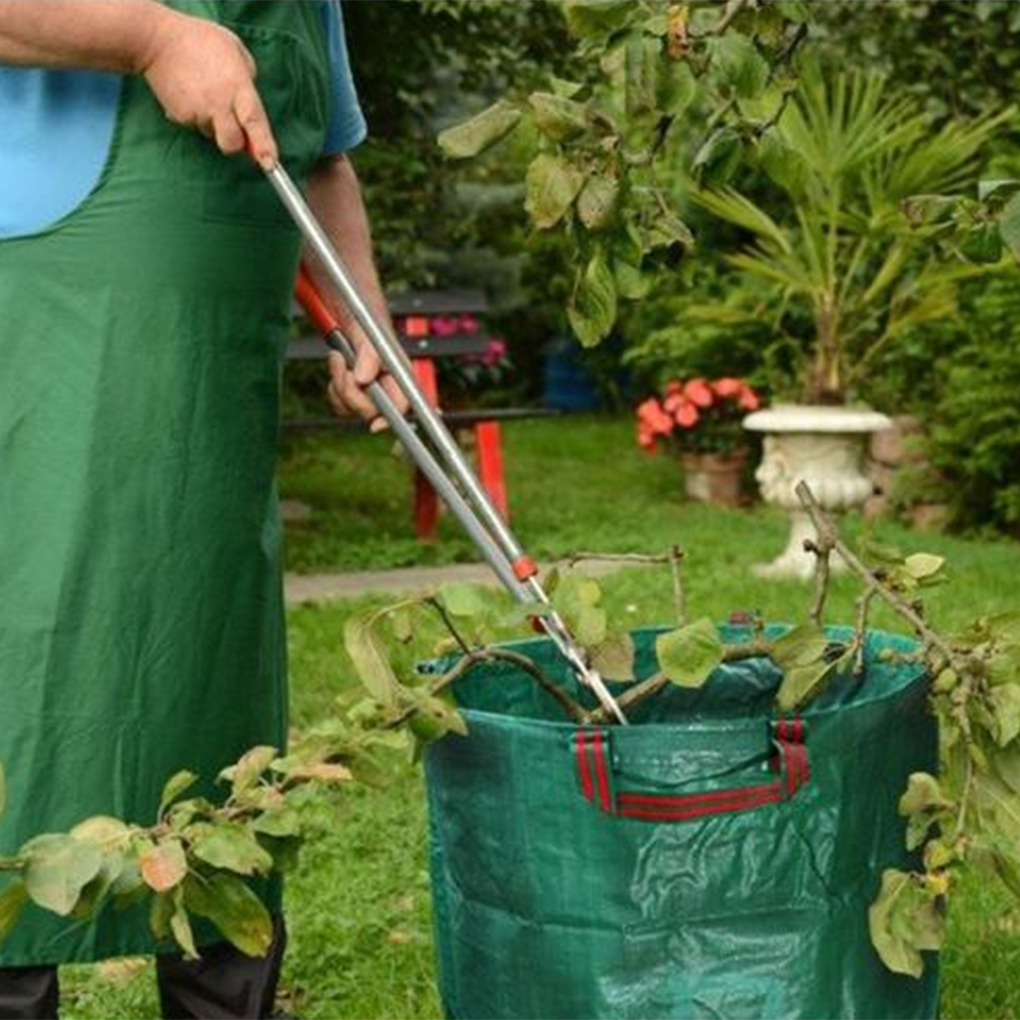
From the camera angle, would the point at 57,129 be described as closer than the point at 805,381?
Yes

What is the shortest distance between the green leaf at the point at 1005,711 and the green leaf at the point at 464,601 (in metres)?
0.47

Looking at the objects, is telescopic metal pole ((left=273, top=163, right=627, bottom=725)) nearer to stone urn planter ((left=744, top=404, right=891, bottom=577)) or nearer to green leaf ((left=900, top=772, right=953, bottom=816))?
green leaf ((left=900, top=772, right=953, bottom=816))

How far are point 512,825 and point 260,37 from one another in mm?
871

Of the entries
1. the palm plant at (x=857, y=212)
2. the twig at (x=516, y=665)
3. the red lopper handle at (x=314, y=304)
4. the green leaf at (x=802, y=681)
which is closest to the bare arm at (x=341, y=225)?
the red lopper handle at (x=314, y=304)

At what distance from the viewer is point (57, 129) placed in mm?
2412

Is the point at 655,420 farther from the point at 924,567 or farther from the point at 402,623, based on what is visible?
the point at 402,623

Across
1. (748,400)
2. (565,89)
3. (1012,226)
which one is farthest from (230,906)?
(748,400)

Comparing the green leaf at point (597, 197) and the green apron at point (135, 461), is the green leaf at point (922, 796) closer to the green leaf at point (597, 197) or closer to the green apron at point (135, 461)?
the green leaf at point (597, 197)

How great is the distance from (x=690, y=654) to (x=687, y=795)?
0.42 feet

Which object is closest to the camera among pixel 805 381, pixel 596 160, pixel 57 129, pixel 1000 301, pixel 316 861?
pixel 596 160

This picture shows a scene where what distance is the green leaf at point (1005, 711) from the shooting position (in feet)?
6.95

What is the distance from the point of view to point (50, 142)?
7.91ft

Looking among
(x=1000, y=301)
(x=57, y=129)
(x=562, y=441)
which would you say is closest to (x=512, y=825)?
(x=57, y=129)

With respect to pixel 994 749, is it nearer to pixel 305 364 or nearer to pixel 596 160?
pixel 596 160
